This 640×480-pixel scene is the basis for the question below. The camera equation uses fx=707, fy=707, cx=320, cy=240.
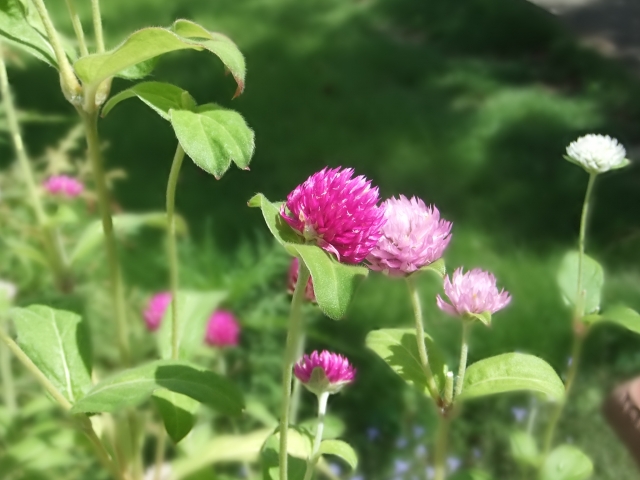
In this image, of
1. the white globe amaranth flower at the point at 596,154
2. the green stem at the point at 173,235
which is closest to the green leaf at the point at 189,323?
the green stem at the point at 173,235

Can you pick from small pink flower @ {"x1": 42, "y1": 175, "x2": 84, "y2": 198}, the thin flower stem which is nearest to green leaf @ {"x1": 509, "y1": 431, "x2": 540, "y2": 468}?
the thin flower stem

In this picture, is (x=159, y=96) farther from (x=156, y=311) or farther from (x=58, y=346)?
(x=156, y=311)

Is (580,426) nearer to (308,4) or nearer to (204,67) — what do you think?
(204,67)

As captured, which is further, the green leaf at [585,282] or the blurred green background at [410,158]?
the blurred green background at [410,158]

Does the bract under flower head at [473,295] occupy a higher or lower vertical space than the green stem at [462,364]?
higher

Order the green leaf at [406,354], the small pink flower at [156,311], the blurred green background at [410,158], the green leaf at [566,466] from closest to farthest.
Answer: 1. the green leaf at [406,354]
2. the green leaf at [566,466]
3. the small pink flower at [156,311]
4. the blurred green background at [410,158]

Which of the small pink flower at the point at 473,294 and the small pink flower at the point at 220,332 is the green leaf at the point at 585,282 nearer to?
the small pink flower at the point at 473,294

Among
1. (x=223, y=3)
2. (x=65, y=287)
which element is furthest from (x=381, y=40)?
(x=65, y=287)

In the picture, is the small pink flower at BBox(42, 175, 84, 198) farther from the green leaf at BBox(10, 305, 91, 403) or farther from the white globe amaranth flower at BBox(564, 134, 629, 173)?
the white globe amaranth flower at BBox(564, 134, 629, 173)
